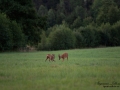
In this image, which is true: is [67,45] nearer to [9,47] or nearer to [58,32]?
[58,32]

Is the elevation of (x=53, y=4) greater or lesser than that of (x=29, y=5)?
greater

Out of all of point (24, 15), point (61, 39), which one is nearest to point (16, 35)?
point (24, 15)

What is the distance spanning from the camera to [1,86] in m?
11.0

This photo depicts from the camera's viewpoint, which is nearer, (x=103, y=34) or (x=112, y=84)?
(x=112, y=84)

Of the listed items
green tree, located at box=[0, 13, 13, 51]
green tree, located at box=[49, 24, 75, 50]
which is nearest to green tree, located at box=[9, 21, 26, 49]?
green tree, located at box=[0, 13, 13, 51]

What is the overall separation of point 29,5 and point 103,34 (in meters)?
37.0

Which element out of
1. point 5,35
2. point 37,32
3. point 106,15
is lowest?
point 5,35

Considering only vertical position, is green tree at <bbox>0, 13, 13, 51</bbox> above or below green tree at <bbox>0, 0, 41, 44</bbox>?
below

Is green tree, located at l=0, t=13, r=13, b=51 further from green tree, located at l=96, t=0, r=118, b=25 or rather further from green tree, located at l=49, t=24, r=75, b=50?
green tree, located at l=96, t=0, r=118, b=25

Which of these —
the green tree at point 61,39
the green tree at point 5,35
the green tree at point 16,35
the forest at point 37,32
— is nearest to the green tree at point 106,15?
the forest at point 37,32

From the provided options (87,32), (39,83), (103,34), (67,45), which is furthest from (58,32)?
(39,83)

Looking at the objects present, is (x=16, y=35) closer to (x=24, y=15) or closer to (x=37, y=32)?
(x=24, y=15)

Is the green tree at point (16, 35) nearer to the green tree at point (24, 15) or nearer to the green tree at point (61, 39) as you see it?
the green tree at point (24, 15)

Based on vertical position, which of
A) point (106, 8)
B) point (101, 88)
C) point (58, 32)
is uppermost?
point (106, 8)
